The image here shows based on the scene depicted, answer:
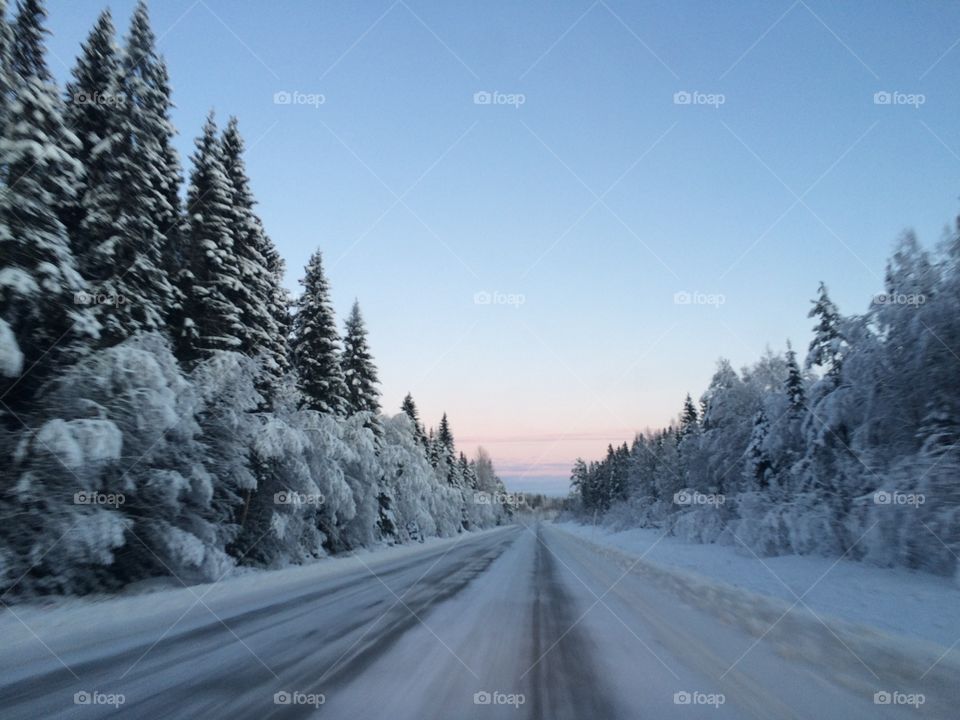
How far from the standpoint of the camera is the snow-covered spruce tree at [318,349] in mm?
24078

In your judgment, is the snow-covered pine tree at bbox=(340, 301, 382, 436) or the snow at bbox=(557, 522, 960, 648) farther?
the snow-covered pine tree at bbox=(340, 301, 382, 436)

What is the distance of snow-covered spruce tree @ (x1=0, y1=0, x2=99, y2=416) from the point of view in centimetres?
984

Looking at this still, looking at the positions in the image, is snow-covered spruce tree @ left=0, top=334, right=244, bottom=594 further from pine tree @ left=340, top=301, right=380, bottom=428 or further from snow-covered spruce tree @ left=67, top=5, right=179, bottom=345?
pine tree @ left=340, top=301, right=380, bottom=428

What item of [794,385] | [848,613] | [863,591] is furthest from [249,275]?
[794,385]

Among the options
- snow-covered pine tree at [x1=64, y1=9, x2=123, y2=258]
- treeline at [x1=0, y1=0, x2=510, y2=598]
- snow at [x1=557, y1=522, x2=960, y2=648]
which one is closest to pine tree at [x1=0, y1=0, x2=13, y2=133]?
treeline at [x1=0, y1=0, x2=510, y2=598]

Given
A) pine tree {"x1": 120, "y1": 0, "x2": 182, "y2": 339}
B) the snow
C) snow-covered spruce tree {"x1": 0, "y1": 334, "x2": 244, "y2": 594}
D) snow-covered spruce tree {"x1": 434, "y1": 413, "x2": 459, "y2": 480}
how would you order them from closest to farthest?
the snow < snow-covered spruce tree {"x1": 0, "y1": 334, "x2": 244, "y2": 594} < pine tree {"x1": 120, "y1": 0, "x2": 182, "y2": 339} < snow-covered spruce tree {"x1": 434, "y1": 413, "x2": 459, "y2": 480}

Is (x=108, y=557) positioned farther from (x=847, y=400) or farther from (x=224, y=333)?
(x=847, y=400)

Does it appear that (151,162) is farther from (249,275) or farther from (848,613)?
(848,613)

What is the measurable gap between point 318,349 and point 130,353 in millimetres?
13758

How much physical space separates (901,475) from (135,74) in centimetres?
2145

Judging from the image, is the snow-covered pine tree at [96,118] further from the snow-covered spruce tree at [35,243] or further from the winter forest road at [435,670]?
the winter forest road at [435,670]

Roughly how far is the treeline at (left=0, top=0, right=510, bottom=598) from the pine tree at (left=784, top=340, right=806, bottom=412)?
2033cm

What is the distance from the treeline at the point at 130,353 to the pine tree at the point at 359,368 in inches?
270

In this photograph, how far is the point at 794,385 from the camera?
1076 inches
